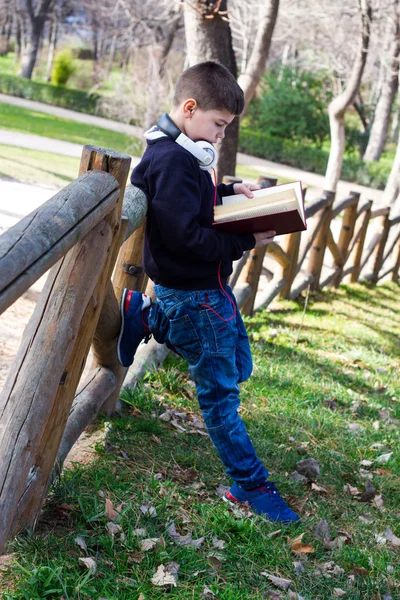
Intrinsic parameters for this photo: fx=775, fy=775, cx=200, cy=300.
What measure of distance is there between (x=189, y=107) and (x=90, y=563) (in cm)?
169

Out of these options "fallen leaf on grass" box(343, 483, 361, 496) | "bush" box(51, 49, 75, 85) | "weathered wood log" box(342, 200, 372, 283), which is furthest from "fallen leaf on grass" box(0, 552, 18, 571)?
"bush" box(51, 49, 75, 85)

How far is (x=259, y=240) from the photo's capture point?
10.2 ft

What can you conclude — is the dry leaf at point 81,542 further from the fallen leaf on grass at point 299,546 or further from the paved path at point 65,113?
the paved path at point 65,113

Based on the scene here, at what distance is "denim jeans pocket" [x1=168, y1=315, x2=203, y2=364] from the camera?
3.09m

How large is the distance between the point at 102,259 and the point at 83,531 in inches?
37.6

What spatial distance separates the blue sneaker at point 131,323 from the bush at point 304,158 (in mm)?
25403

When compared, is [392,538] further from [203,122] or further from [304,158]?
[304,158]

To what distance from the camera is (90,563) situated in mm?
2523

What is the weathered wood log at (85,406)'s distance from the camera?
9.77ft

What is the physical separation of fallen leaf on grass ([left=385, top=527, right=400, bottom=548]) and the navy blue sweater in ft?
4.65

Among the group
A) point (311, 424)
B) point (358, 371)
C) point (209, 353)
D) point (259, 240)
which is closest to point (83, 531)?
point (209, 353)

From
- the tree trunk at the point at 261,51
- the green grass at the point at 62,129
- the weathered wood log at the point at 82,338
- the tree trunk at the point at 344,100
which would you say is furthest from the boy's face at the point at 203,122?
the green grass at the point at 62,129

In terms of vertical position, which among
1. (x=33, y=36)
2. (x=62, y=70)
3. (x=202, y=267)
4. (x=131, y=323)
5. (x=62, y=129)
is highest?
(x=33, y=36)

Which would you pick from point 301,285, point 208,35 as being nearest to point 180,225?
point 208,35
